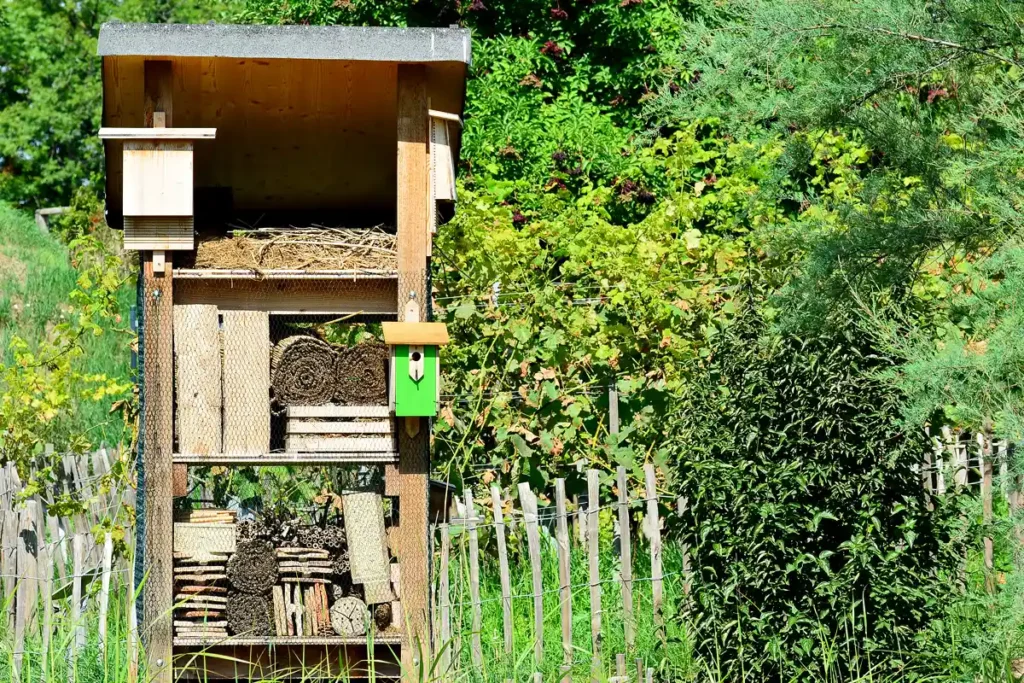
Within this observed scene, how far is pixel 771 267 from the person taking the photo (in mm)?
8148

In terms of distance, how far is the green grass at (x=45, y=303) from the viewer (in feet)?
37.5

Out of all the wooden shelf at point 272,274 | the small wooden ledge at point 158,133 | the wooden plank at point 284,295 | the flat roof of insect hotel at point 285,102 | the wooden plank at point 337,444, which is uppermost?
the flat roof of insect hotel at point 285,102

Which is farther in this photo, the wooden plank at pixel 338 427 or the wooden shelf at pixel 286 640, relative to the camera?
the wooden plank at pixel 338 427

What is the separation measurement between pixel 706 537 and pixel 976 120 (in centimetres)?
254

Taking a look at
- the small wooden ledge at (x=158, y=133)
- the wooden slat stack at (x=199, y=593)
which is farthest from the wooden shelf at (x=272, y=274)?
the wooden slat stack at (x=199, y=593)

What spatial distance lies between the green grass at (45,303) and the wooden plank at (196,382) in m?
4.88

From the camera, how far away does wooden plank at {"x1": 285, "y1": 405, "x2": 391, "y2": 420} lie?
571cm

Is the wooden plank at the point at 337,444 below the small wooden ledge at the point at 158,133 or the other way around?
below

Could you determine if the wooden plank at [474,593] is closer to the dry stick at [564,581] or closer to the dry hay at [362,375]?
the dry stick at [564,581]

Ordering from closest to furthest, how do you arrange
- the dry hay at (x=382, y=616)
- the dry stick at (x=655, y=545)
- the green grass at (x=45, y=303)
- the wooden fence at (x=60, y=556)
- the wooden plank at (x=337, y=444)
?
the wooden plank at (x=337, y=444) < the dry hay at (x=382, y=616) < the wooden fence at (x=60, y=556) < the dry stick at (x=655, y=545) < the green grass at (x=45, y=303)

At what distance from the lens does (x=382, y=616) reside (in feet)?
19.0

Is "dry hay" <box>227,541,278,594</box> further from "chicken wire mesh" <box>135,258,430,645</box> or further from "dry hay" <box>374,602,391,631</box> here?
"dry hay" <box>374,602,391,631</box>

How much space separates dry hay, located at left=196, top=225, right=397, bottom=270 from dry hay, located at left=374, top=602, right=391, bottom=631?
4.67 ft

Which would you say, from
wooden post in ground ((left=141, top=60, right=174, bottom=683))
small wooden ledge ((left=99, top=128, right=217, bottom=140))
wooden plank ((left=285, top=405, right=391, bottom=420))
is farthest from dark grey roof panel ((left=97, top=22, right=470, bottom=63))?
wooden plank ((left=285, top=405, right=391, bottom=420))
